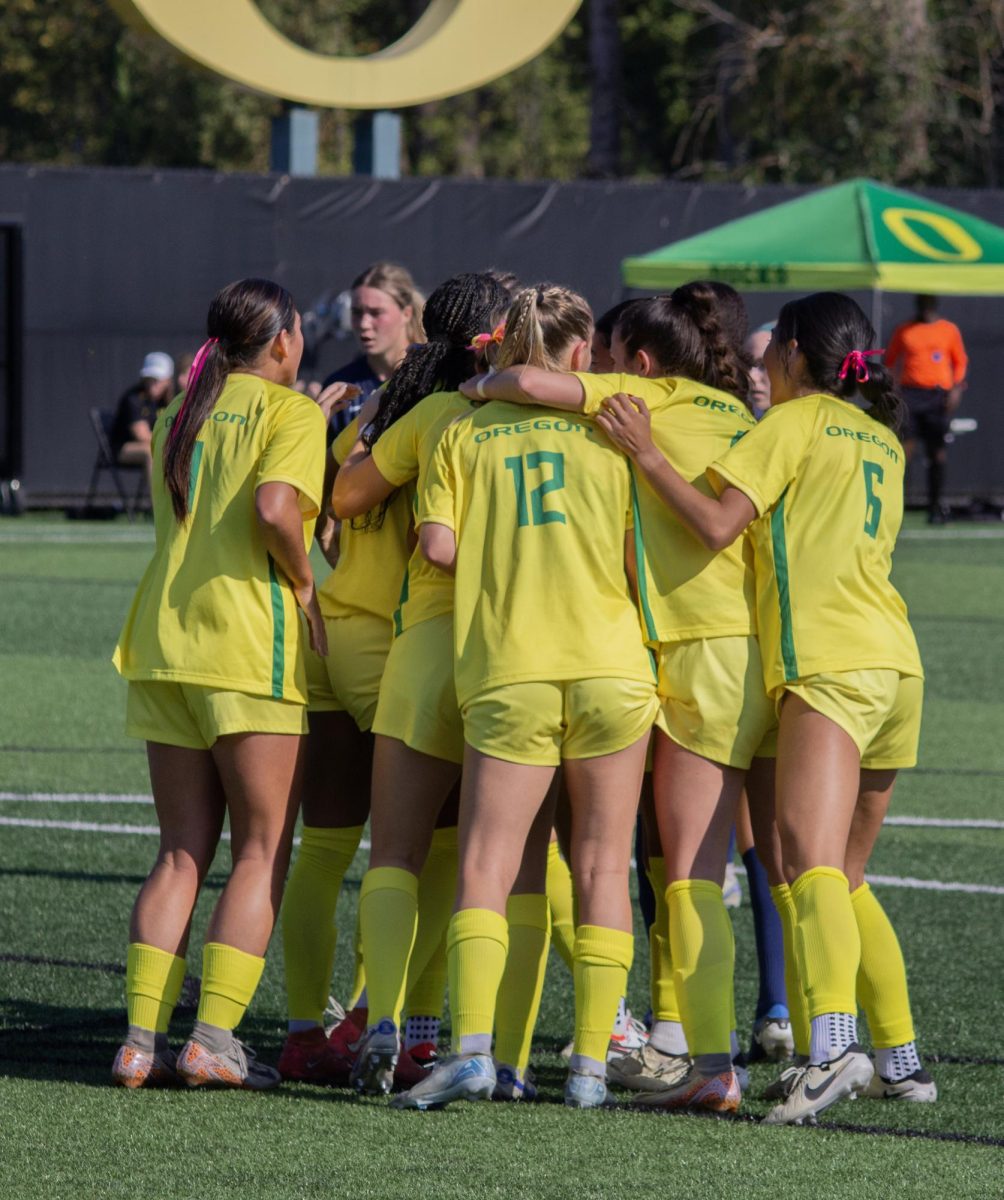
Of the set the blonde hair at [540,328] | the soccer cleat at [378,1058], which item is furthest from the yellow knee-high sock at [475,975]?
the blonde hair at [540,328]

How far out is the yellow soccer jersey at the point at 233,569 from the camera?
4684 mm

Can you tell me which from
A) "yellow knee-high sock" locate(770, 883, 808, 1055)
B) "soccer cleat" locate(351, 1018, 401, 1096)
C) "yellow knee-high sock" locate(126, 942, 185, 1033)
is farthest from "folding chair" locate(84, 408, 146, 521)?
"soccer cleat" locate(351, 1018, 401, 1096)

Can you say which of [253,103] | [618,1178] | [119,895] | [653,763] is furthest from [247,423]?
[253,103]

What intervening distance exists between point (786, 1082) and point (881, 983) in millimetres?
359

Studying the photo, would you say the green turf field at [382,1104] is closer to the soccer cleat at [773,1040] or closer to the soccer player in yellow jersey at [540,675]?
the soccer cleat at [773,1040]

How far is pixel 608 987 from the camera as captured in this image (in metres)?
4.55

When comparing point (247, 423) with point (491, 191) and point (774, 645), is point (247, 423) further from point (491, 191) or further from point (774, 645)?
point (491, 191)

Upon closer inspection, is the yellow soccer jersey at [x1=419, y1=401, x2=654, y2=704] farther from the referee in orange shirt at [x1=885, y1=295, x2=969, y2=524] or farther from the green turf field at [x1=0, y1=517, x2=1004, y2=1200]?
the referee in orange shirt at [x1=885, y1=295, x2=969, y2=524]

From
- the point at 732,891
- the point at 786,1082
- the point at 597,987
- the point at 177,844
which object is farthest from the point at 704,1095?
the point at 732,891

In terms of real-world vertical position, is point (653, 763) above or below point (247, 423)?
below

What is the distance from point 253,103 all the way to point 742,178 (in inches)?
473

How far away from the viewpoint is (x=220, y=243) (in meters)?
21.6

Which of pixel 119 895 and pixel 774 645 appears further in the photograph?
pixel 119 895

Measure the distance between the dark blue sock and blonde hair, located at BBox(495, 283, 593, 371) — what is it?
1483 mm
